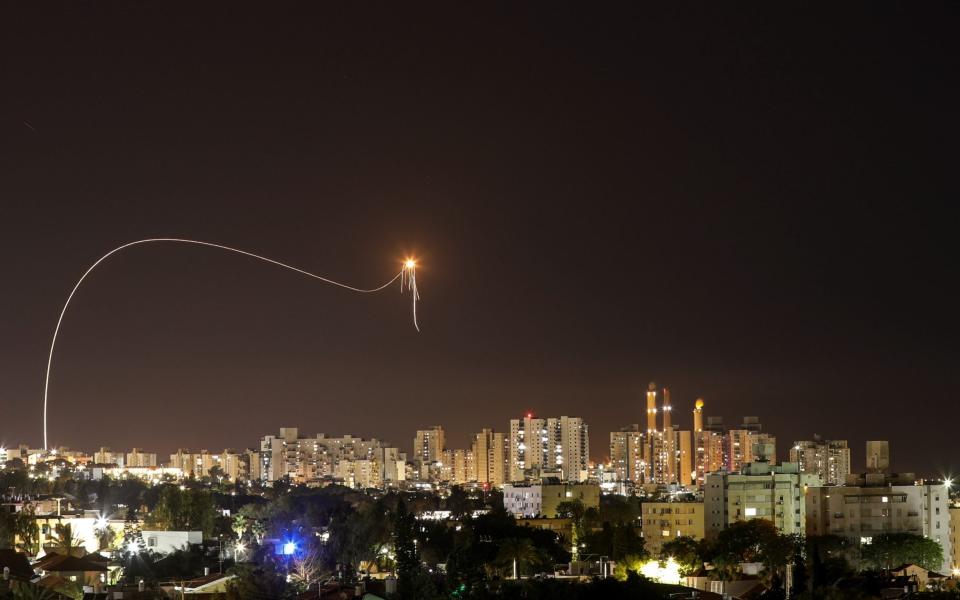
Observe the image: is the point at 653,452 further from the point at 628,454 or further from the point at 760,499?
Result: the point at 760,499

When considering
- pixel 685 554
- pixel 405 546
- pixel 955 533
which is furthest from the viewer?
pixel 955 533

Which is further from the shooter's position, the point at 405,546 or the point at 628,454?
the point at 628,454

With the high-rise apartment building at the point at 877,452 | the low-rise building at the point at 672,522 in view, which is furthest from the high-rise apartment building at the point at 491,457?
the low-rise building at the point at 672,522

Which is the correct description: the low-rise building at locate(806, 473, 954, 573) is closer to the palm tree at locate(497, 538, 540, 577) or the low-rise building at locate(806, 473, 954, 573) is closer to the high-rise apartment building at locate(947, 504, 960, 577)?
the high-rise apartment building at locate(947, 504, 960, 577)

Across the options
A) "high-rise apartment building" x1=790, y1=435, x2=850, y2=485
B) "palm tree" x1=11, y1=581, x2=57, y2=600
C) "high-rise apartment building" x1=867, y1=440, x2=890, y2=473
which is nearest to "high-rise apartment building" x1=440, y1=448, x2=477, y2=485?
"high-rise apartment building" x1=790, y1=435, x2=850, y2=485

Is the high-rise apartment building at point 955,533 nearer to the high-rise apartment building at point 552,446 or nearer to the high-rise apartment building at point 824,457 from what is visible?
the high-rise apartment building at point 824,457

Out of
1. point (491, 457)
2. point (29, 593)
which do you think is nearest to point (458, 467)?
point (491, 457)

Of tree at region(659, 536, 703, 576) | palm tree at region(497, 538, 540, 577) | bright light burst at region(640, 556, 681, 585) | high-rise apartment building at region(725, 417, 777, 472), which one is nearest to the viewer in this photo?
palm tree at region(497, 538, 540, 577)
